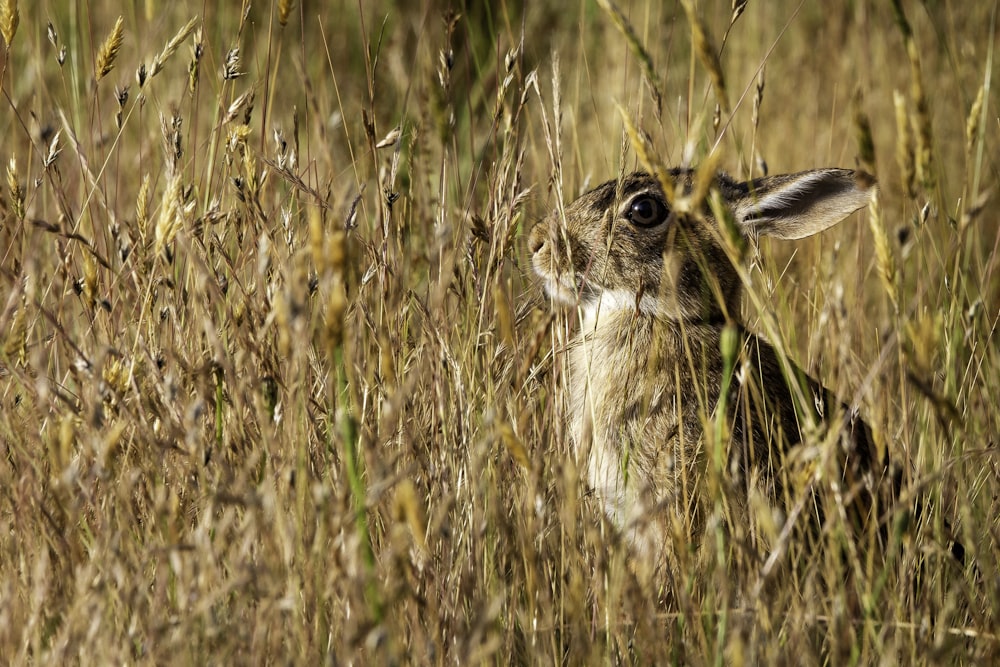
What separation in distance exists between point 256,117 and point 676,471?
3.68m

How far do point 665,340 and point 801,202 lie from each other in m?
0.53

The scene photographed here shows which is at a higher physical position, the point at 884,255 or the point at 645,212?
the point at 645,212

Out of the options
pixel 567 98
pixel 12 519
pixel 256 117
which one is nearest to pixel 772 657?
pixel 12 519

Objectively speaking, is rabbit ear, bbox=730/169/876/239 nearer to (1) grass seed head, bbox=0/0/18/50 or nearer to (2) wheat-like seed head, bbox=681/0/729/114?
(2) wheat-like seed head, bbox=681/0/729/114

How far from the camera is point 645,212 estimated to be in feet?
10.8

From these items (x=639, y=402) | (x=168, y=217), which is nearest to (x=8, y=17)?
(x=168, y=217)

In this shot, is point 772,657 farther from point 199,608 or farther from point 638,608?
point 199,608

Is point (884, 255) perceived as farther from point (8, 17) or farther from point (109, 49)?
point (8, 17)

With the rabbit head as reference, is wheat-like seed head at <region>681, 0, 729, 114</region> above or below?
above

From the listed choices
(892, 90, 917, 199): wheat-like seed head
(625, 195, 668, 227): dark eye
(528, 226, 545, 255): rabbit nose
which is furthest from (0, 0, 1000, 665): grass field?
(625, 195, 668, 227): dark eye

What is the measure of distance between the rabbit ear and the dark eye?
0.22 meters

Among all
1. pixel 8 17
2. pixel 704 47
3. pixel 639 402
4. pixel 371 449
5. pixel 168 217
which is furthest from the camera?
pixel 639 402

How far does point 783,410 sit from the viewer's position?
9.64 feet

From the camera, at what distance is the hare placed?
2789 mm
